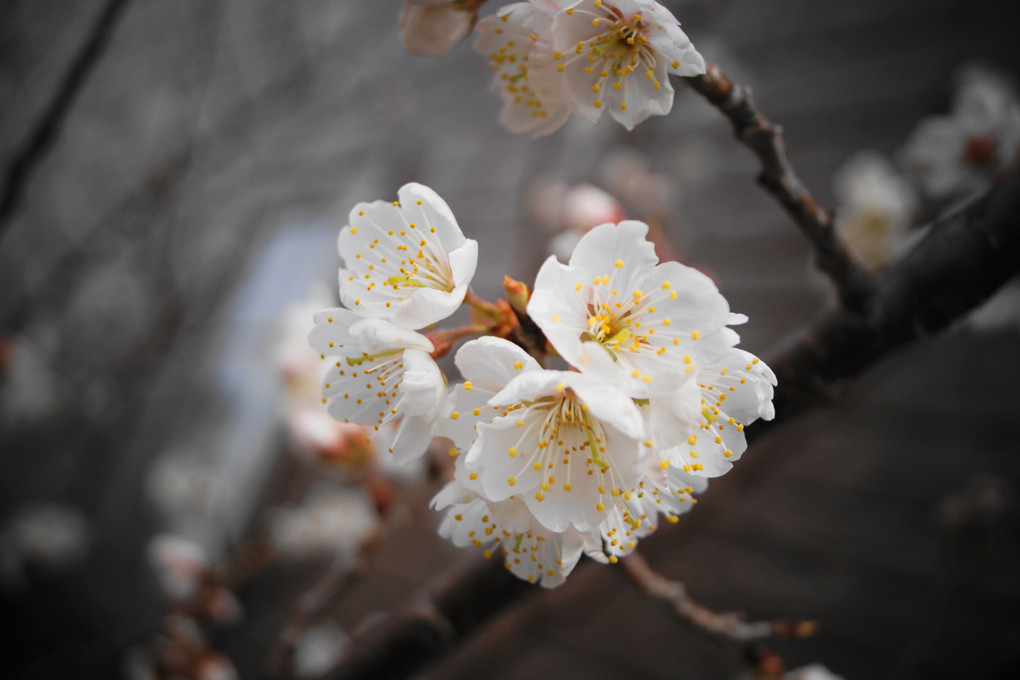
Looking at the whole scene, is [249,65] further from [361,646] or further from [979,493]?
[979,493]

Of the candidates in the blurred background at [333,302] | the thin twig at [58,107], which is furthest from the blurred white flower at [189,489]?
the thin twig at [58,107]

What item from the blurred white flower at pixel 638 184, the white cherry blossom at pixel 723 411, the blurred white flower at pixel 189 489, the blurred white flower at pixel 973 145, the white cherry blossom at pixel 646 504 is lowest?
the blurred white flower at pixel 189 489

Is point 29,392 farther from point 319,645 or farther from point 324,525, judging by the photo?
point 319,645

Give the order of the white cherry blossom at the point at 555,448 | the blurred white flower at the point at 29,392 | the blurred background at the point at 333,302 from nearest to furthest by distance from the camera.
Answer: the white cherry blossom at the point at 555,448
the blurred background at the point at 333,302
the blurred white flower at the point at 29,392

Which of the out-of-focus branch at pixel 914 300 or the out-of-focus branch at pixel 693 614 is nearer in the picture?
the out-of-focus branch at pixel 914 300

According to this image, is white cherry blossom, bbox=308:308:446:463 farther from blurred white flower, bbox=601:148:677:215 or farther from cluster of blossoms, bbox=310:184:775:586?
blurred white flower, bbox=601:148:677:215

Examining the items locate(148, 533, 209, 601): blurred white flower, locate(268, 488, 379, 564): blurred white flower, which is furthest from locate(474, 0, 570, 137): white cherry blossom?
locate(268, 488, 379, 564): blurred white flower

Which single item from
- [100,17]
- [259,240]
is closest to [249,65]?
[259,240]

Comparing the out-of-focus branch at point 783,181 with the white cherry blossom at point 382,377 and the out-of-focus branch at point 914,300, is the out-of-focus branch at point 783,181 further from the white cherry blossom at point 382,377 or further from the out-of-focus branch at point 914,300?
the white cherry blossom at point 382,377
